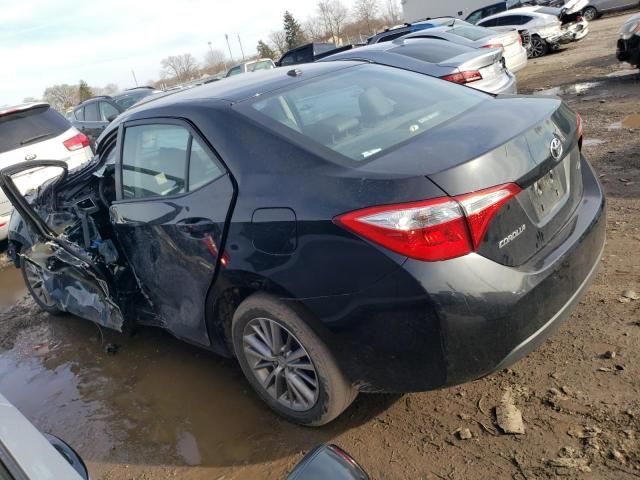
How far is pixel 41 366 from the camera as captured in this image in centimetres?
430

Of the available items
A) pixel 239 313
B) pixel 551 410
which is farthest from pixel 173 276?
pixel 551 410

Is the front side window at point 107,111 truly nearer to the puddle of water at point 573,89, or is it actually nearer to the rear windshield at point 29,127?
the rear windshield at point 29,127

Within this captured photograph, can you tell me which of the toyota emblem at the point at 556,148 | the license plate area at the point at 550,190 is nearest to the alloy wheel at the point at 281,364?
the license plate area at the point at 550,190

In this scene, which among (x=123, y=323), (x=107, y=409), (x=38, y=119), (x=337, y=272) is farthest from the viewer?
(x=38, y=119)

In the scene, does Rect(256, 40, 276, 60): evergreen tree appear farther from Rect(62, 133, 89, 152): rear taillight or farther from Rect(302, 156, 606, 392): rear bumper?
Rect(302, 156, 606, 392): rear bumper

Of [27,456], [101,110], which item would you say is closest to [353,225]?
[27,456]

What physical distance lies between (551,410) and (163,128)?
2.55 metres

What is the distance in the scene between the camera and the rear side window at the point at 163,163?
285 cm

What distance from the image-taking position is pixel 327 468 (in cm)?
135

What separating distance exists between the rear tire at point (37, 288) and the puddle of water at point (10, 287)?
2.86ft

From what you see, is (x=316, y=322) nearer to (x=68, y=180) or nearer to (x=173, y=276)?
(x=173, y=276)

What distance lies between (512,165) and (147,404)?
8.60 feet

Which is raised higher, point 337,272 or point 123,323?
point 337,272

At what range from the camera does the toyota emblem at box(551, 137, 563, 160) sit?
8.26 feet
